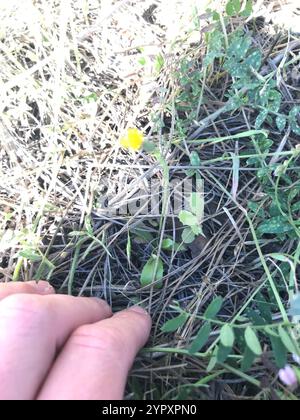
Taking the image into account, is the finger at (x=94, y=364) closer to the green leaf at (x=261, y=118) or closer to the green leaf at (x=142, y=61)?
the green leaf at (x=261, y=118)

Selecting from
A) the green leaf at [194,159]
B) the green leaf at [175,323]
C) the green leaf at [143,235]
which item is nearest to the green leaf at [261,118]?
the green leaf at [194,159]

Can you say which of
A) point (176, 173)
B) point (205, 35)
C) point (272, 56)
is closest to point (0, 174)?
point (176, 173)

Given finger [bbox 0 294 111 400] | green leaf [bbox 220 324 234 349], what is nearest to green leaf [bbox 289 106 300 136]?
green leaf [bbox 220 324 234 349]

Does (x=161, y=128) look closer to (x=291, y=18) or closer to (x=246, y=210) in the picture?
(x=246, y=210)

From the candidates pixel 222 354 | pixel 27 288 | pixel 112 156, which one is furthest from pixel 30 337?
pixel 112 156

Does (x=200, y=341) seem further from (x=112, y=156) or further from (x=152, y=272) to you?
(x=112, y=156)

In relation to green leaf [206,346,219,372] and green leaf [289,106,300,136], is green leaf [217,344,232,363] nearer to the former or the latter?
green leaf [206,346,219,372]
